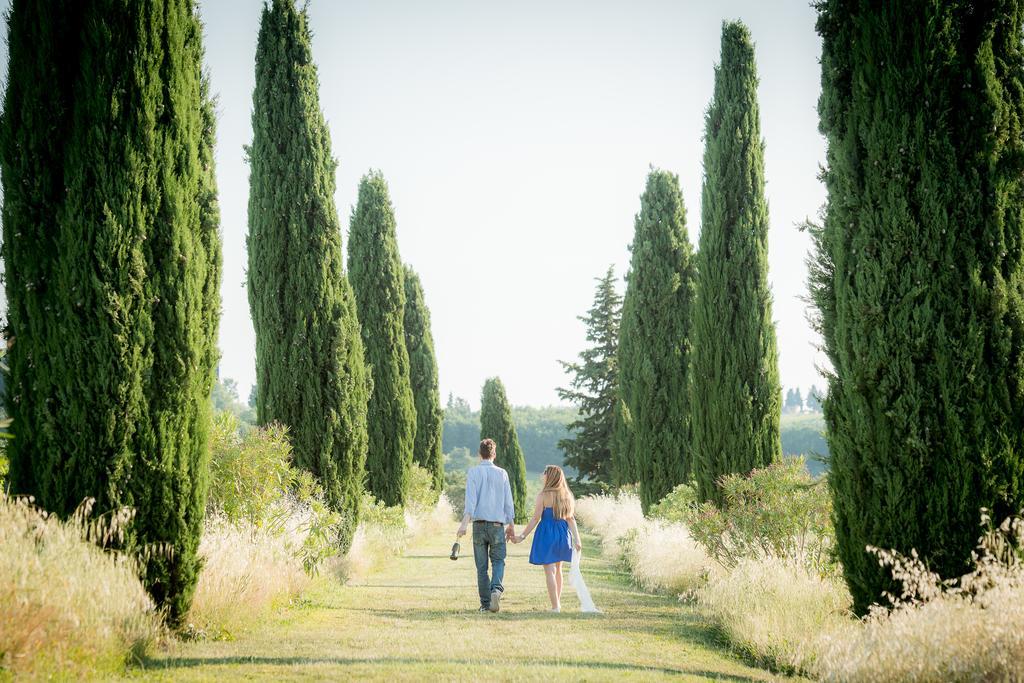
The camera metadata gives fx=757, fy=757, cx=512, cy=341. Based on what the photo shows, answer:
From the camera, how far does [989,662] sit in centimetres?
431

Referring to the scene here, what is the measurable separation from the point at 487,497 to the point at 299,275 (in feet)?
17.5

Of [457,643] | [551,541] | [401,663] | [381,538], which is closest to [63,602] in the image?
[401,663]

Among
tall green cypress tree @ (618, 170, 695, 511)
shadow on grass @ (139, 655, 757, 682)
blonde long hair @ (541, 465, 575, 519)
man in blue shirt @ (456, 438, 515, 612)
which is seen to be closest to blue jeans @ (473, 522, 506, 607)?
man in blue shirt @ (456, 438, 515, 612)

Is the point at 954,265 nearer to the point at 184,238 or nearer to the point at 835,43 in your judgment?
the point at 835,43

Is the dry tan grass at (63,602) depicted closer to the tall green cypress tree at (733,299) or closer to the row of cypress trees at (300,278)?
the row of cypress trees at (300,278)

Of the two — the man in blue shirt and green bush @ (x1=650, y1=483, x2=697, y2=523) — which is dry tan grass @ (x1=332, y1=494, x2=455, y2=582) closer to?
the man in blue shirt

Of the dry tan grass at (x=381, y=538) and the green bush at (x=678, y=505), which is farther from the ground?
the green bush at (x=678, y=505)

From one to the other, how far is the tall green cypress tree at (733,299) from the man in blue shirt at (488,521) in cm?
512

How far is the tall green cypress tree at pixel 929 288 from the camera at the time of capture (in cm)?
561


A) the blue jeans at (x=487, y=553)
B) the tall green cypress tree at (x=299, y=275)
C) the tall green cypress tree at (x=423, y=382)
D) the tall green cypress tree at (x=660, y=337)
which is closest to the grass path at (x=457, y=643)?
the blue jeans at (x=487, y=553)

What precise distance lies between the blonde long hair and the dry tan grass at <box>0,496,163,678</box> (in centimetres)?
463

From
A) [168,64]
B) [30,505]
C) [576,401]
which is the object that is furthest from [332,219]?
[576,401]

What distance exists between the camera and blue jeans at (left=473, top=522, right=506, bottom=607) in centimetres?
859

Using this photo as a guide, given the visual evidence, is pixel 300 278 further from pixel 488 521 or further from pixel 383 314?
pixel 383 314
